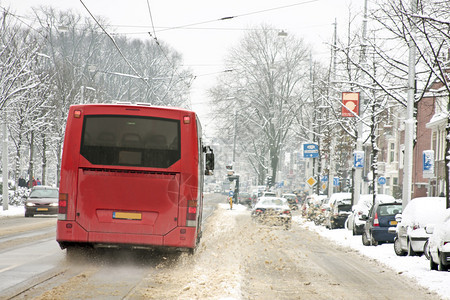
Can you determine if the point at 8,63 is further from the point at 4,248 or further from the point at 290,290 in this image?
the point at 290,290

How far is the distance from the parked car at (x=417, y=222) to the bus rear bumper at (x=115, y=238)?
700 centimetres

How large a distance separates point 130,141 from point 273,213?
75.9ft

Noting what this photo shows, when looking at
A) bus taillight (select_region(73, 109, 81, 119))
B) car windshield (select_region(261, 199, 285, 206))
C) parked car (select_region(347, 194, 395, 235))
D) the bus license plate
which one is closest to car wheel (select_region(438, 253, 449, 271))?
the bus license plate

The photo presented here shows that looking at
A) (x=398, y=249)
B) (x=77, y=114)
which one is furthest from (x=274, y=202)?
(x=77, y=114)

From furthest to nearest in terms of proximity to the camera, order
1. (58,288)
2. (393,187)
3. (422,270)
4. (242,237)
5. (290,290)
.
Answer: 1. (393,187)
2. (242,237)
3. (422,270)
4. (290,290)
5. (58,288)

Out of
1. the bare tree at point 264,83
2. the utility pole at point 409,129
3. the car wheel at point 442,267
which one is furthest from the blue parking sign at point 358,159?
the bare tree at point 264,83

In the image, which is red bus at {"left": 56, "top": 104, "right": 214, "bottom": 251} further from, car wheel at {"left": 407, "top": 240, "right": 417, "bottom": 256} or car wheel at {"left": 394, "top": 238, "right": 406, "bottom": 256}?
car wheel at {"left": 394, "top": 238, "right": 406, "bottom": 256}

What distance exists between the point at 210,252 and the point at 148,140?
5.56 metres

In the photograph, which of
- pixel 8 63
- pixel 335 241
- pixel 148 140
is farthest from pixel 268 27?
pixel 148 140

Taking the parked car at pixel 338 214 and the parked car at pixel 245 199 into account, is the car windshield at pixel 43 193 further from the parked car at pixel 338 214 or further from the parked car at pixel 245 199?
the parked car at pixel 245 199

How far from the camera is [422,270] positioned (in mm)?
14953

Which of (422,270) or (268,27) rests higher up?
(268,27)

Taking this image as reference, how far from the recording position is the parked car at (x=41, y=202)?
34781 mm

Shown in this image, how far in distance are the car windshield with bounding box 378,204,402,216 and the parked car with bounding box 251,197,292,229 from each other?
11407 millimetres
